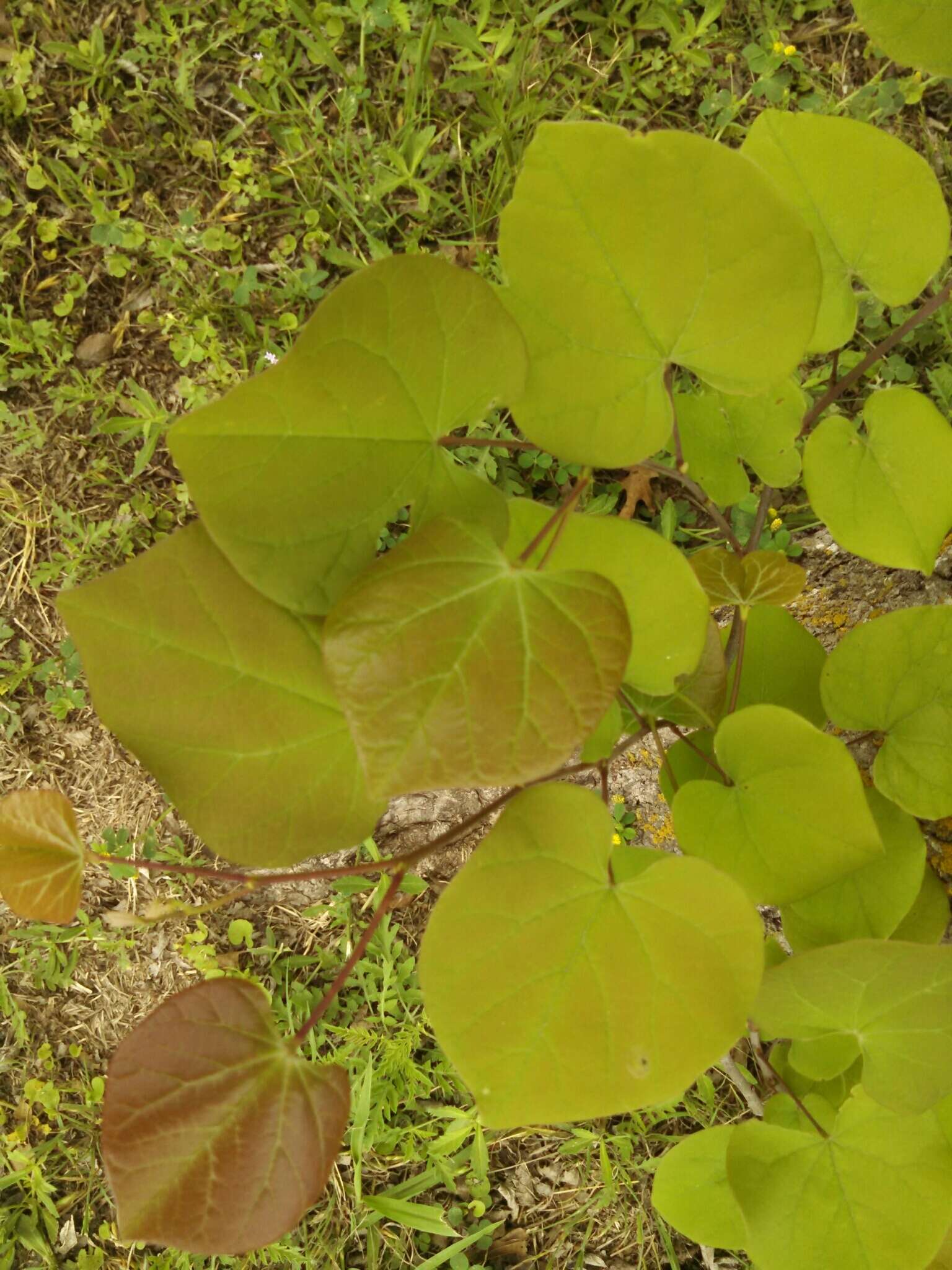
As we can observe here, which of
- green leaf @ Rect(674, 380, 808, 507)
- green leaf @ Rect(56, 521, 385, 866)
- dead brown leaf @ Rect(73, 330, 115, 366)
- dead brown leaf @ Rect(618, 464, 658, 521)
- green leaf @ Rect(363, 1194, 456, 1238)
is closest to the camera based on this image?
green leaf @ Rect(56, 521, 385, 866)

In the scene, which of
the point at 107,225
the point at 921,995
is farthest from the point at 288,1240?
the point at 107,225

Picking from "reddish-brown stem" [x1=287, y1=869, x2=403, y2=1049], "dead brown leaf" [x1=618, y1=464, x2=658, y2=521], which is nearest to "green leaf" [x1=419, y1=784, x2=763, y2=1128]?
"reddish-brown stem" [x1=287, y1=869, x2=403, y2=1049]

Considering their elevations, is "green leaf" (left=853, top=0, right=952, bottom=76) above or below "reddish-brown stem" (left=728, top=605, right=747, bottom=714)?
above

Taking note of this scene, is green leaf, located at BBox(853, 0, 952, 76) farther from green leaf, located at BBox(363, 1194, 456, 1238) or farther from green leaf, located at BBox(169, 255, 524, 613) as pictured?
green leaf, located at BBox(363, 1194, 456, 1238)

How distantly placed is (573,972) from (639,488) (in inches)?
44.7

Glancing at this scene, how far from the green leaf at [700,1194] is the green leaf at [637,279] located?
0.91m

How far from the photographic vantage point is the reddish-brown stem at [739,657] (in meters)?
1.01

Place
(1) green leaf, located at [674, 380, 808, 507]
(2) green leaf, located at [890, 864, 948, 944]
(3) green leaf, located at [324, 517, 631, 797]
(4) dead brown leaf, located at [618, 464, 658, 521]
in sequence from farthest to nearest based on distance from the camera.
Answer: (4) dead brown leaf, located at [618, 464, 658, 521]
(2) green leaf, located at [890, 864, 948, 944]
(1) green leaf, located at [674, 380, 808, 507]
(3) green leaf, located at [324, 517, 631, 797]

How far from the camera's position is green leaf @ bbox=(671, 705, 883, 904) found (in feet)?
2.68

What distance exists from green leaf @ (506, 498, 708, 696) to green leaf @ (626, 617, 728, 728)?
14 cm

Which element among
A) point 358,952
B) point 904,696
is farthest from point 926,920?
point 358,952

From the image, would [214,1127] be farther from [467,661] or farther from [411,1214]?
[411,1214]

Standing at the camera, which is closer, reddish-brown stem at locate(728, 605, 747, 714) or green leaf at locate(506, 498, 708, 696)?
green leaf at locate(506, 498, 708, 696)

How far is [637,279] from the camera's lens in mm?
703
